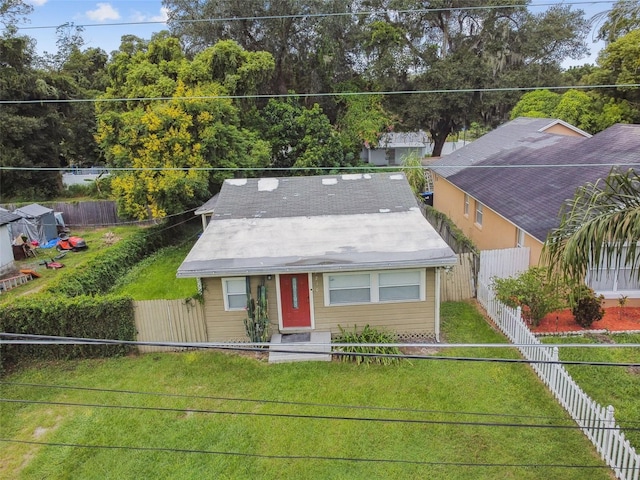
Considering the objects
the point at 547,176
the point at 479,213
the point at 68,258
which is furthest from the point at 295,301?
the point at 68,258

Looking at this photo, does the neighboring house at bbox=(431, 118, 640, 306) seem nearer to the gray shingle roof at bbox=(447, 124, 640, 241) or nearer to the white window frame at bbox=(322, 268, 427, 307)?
the gray shingle roof at bbox=(447, 124, 640, 241)

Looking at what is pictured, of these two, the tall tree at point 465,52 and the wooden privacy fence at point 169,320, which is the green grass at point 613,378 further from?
the tall tree at point 465,52

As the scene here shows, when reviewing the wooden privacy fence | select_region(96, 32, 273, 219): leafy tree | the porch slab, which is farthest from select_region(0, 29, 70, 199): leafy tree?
the porch slab

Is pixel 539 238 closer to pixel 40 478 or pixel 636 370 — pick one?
pixel 636 370

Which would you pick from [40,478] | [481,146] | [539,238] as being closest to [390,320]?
[539,238]

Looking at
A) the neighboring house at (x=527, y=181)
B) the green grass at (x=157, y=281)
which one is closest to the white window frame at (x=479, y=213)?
the neighboring house at (x=527, y=181)
